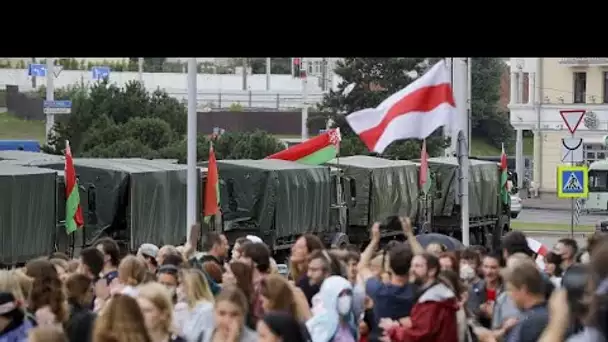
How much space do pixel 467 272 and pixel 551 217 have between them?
53631 mm

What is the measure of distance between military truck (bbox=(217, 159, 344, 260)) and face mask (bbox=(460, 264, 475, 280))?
53.1 ft

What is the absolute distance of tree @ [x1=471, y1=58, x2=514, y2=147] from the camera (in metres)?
98.1

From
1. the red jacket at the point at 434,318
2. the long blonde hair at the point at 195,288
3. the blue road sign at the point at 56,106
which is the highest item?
the blue road sign at the point at 56,106

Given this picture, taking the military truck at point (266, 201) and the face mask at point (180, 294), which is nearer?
the face mask at point (180, 294)

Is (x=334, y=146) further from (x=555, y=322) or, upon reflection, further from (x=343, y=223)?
(x=555, y=322)

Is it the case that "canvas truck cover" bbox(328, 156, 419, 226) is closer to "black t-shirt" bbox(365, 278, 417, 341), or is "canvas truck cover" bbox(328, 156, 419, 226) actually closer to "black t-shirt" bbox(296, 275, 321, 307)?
"black t-shirt" bbox(296, 275, 321, 307)

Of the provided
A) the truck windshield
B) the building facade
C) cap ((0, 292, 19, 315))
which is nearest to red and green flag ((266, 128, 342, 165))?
cap ((0, 292, 19, 315))

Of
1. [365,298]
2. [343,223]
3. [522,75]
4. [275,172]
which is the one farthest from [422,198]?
[522,75]

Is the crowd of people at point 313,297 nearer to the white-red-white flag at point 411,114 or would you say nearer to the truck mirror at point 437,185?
the white-red-white flag at point 411,114

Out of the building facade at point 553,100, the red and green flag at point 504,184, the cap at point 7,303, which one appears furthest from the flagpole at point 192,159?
the building facade at point 553,100

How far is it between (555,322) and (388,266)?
4284mm

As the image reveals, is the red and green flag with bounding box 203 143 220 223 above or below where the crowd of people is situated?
above

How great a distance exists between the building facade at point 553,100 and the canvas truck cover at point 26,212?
59765 mm

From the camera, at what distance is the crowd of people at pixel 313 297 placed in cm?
841
